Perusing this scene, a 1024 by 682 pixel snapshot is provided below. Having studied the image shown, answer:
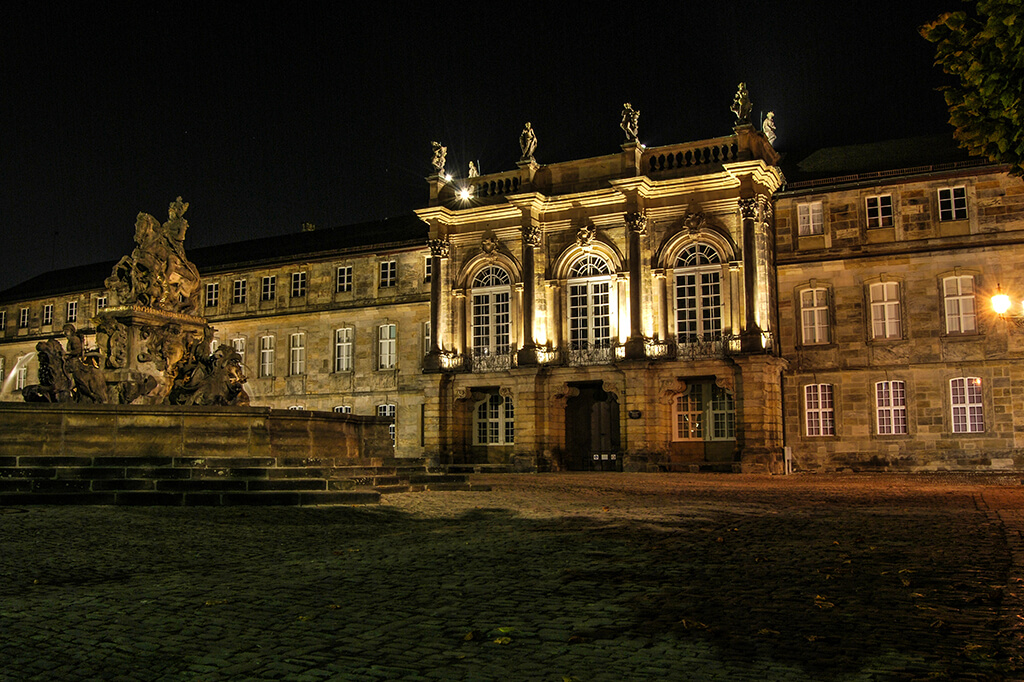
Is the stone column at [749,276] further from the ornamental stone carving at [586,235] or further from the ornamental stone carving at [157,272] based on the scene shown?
the ornamental stone carving at [157,272]

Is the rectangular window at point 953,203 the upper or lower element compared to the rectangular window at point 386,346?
upper

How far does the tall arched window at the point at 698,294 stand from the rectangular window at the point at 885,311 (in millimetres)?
5688

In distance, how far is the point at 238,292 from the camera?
50750 millimetres

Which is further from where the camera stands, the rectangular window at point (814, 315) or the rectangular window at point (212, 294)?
the rectangular window at point (212, 294)

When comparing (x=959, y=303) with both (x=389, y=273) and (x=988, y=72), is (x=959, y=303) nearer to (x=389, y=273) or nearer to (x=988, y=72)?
(x=389, y=273)

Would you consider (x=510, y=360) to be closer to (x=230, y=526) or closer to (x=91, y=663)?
(x=230, y=526)

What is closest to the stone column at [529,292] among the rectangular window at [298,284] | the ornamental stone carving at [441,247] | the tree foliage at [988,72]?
the ornamental stone carving at [441,247]

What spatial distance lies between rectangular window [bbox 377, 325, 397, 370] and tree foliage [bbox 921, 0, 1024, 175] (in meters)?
36.1

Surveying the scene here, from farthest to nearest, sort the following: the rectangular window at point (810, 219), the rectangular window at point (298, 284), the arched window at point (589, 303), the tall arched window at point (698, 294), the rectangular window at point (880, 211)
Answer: the rectangular window at point (298, 284) → the arched window at point (589, 303) → the rectangular window at point (810, 219) → the tall arched window at point (698, 294) → the rectangular window at point (880, 211)

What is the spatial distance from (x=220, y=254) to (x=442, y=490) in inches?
1561

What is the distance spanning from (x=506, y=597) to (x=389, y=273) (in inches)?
1556

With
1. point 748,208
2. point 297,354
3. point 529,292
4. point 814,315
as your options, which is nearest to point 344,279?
point 297,354

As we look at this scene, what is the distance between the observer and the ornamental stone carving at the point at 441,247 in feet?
134

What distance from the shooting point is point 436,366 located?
1561 inches
